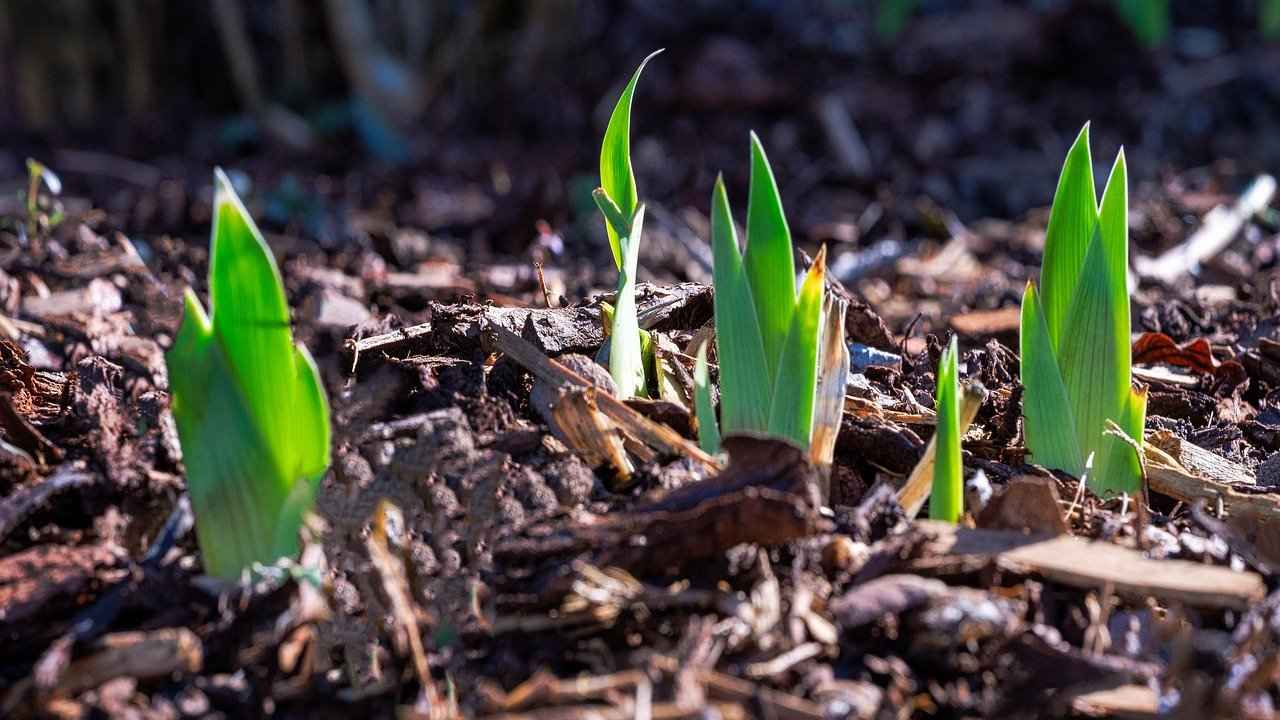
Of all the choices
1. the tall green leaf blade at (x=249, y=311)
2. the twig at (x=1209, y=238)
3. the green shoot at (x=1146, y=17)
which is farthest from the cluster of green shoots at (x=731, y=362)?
the green shoot at (x=1146, y=17)

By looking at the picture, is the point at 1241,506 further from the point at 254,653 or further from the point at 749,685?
the point at 254,653

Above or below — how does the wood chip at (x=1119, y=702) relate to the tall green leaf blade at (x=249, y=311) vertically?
below

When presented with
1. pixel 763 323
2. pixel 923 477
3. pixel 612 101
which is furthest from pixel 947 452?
pixel 612 101

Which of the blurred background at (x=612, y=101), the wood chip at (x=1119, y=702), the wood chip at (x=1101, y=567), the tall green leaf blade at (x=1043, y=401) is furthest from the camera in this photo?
the blurred background at (x=612, y=101)

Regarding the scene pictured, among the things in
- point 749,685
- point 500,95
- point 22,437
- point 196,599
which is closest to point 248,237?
point 196,599

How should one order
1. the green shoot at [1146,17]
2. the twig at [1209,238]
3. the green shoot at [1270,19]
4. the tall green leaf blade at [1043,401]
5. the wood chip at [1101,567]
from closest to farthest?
1. the wood chip at [1101,567]
2. the tall green leaf blade at [1043,401]
3. the twig at [1209,238]
4. the green shoot at [1146,17]
5. the green shoot at [1270,19]

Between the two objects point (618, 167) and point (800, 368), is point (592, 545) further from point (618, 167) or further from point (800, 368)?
point (618, 167)

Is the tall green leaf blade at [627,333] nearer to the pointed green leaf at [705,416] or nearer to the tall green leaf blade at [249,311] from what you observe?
the pointed green leaf at [705,416]
